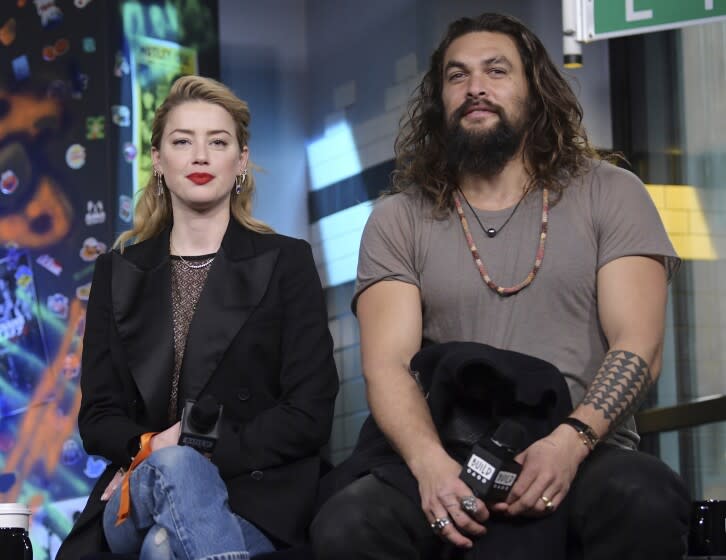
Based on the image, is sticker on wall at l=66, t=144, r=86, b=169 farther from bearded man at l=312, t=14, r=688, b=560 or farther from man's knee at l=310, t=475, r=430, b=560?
man's knee at l=310, t=475, r=430, b=560

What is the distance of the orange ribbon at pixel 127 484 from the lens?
2740 mm

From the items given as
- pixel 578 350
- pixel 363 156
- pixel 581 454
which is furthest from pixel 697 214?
pixel 581 454

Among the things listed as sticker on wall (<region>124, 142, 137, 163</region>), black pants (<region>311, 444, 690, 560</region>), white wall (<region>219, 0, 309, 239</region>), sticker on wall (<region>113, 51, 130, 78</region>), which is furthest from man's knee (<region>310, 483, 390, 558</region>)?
white wall (<region>219, 0, 309, 239</region>)

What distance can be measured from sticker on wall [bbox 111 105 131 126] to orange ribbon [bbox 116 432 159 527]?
2630 mm

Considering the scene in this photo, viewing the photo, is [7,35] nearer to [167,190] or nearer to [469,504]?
[167,190]

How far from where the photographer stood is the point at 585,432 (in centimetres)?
253

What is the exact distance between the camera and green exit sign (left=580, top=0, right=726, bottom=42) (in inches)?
103

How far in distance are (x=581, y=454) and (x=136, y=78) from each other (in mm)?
3311

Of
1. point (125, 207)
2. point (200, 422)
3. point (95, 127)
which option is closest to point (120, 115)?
point (95, 127)

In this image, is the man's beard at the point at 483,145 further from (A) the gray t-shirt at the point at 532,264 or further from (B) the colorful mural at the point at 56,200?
(B) the colorful mural at the point at 56,200

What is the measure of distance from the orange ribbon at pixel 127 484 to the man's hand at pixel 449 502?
0.63m

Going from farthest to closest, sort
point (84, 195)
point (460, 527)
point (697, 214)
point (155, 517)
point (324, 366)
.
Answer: point (84, 195) → point (697, 214) → point (324, 366) → point (155, 517) → point (460, 527)

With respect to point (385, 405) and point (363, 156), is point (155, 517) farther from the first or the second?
point (363, 156)

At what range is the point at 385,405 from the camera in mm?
2730
